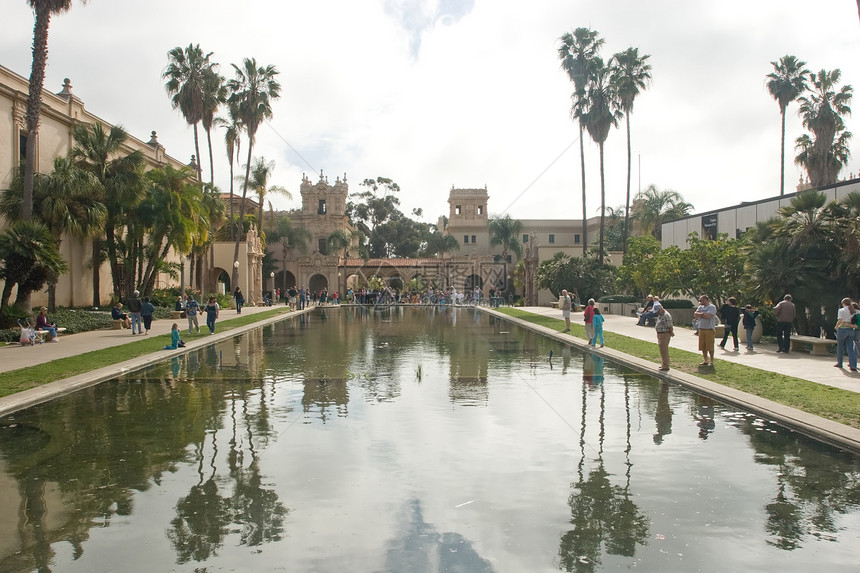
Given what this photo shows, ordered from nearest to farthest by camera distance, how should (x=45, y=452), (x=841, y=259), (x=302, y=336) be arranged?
(x=45, y=452)
(x=841, y=259)
(x=302, y=336)

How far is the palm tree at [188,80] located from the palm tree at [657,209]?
39997 millimetres

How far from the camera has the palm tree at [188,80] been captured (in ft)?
136

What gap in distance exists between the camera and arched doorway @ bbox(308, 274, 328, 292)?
7625cm

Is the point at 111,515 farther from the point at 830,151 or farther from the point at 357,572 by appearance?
the point at 830,151

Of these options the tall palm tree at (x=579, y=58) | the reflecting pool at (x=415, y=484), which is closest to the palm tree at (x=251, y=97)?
the tall palm tree at (x=579, y=58)

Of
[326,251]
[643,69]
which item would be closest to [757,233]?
[643,69]

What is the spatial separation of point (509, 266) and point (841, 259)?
57361mm

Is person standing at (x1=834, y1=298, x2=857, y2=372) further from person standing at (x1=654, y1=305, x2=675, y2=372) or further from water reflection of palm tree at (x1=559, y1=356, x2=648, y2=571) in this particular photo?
water reflection of palm tree at (x1=559, y1=356, x2=648, y2=571)

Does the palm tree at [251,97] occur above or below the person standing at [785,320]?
above

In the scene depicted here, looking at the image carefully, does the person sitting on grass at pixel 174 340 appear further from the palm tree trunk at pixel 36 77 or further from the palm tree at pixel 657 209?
the palm tree at pixel 657 209

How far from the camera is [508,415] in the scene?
1009 cm

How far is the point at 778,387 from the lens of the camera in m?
12.1

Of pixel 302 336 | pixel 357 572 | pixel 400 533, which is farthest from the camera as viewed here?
pixel 302 336

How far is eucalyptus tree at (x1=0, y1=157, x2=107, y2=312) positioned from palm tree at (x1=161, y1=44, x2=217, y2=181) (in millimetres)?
13336
